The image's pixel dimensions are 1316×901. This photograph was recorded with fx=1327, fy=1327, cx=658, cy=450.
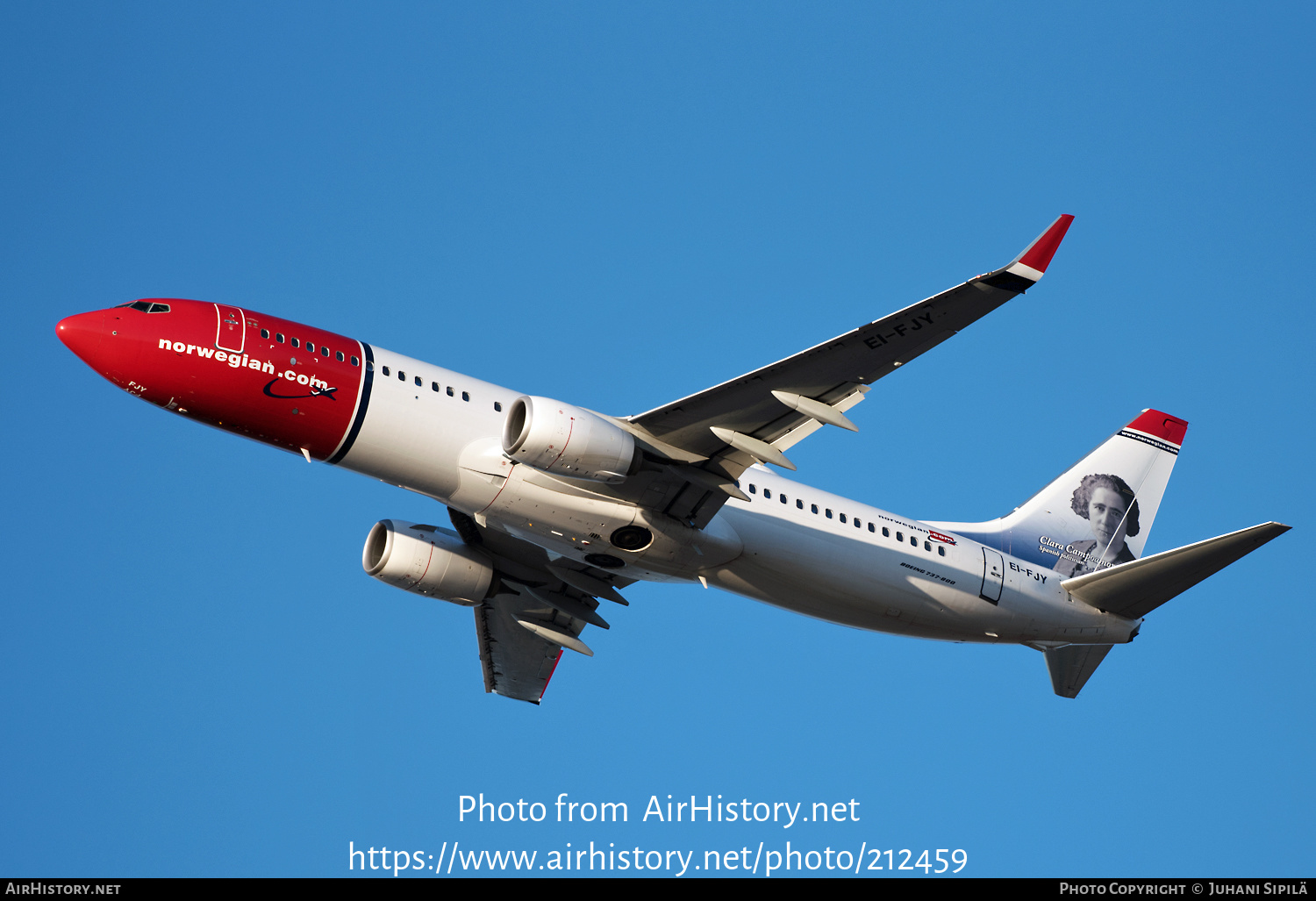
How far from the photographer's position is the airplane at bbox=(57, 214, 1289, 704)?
27.8 meters

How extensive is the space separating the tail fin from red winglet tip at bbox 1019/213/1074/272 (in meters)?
12.1

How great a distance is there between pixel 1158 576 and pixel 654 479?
13403 millimetres

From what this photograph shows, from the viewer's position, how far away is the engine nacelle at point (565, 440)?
90.3ft

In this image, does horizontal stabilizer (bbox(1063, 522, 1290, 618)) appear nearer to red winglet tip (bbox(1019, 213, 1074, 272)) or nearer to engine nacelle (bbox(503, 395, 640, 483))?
red winglet tip (bbox(1019, 213, 1074, 272))

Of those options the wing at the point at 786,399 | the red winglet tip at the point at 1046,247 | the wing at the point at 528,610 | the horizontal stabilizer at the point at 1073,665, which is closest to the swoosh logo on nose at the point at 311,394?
the wing at the point at 786,399

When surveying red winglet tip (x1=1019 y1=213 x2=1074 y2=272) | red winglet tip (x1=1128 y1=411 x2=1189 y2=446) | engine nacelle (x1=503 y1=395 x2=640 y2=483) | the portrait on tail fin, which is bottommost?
engine nacelle (x1=503 y1=395 x2=640 y2=483)

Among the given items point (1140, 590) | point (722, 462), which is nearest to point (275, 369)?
point (722, 462)

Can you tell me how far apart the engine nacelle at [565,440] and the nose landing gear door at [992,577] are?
36.8 ft

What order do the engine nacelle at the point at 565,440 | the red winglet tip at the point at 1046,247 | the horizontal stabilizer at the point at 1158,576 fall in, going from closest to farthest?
the red winglet tip at the point at 1046,247 → the engine nacelle at the point at 565,440 → the horizontal stabilizer at the point at 1158,576

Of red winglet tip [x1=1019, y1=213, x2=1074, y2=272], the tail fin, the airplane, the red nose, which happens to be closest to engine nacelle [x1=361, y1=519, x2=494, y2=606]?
the airplane

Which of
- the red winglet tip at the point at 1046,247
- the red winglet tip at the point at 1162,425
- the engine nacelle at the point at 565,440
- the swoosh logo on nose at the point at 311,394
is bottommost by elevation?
the engine nacelle at the point at 565,440

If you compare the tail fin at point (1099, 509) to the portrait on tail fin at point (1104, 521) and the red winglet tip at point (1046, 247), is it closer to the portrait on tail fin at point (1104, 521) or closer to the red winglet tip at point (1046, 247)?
the portrait on tail fin at point (1104, 521)
